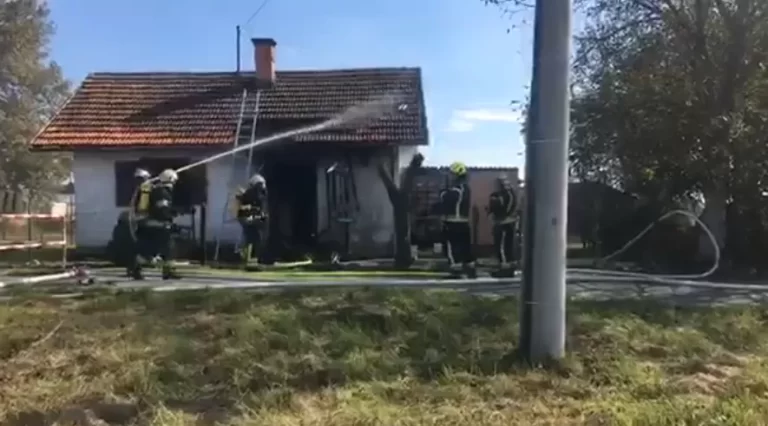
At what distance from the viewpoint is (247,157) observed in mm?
21469

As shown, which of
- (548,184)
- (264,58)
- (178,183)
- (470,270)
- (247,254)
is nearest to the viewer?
(548,184)

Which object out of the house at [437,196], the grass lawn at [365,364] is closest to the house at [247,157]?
the house at [437,196]

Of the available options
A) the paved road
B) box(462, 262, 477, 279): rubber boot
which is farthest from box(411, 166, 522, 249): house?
the paved road

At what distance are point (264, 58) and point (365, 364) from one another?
17633mm

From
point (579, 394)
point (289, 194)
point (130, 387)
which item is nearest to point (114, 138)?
point (289, 194)

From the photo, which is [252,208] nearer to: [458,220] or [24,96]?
[458,220]

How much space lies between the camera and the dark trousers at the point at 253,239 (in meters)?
16.4

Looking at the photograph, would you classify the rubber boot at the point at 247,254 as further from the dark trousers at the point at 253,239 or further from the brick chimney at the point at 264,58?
the brick chimney at the point at 264,58

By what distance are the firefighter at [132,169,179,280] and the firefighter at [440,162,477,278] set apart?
14.4ft

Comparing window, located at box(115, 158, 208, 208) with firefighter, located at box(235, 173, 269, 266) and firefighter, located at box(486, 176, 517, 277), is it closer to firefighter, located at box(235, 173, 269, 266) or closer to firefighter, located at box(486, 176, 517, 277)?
firefighter, located at box(235, 173, 269, 266)

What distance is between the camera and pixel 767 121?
16672mm

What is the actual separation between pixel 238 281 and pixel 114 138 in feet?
32.5

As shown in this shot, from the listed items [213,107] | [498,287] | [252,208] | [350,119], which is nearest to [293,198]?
[350,119]

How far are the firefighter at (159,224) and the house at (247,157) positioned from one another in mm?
6067
